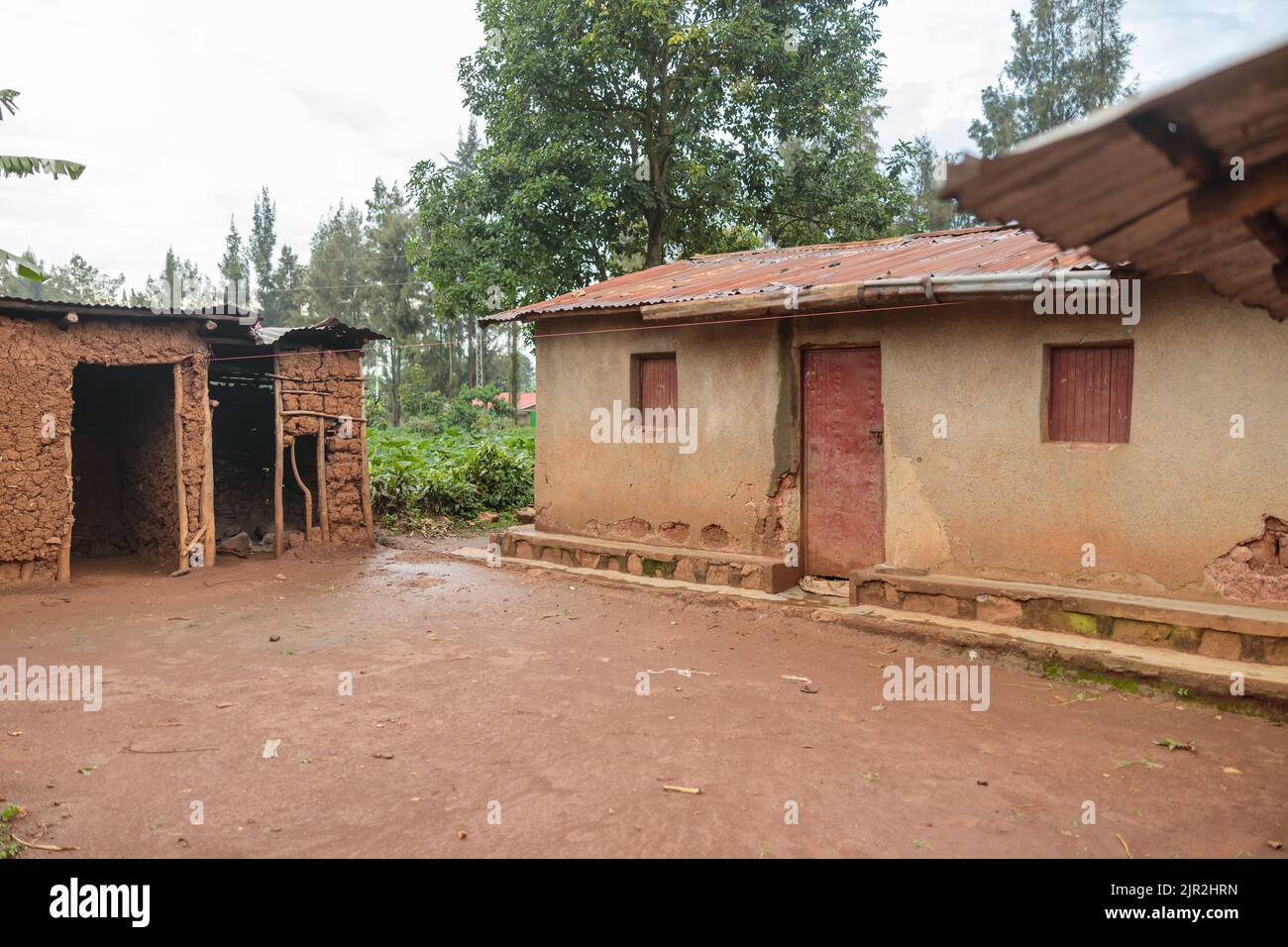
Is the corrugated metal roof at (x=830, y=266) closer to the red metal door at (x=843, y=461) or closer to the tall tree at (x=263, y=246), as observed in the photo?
the red metal door at (x=843, y=461)

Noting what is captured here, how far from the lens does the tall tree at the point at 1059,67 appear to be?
87.5 feet

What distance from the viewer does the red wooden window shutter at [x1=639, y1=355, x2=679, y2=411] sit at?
9609 millimetres

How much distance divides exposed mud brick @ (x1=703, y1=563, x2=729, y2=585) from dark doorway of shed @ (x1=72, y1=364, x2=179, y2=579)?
672 centimetres

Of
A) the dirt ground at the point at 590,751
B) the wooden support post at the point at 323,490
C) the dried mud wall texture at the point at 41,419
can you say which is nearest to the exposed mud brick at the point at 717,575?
the dirt ground at the point at 590,751

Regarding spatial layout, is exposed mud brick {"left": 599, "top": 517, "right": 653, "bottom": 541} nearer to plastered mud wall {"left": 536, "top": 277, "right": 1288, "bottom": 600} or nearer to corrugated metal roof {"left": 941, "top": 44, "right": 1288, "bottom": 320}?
plastered mud wall {"left": 536, "top": 277, "right": 1288, "bottom": 600}

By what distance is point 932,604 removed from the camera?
7.37 meters

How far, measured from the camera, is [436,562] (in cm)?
1109

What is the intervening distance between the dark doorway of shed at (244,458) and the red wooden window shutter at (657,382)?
536 centimetres

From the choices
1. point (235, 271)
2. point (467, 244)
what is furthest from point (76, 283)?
point (467, 244)

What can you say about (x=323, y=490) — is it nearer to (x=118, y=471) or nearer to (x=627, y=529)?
Answer: (x=118, y=471)

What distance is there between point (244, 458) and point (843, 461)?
8.64 m
